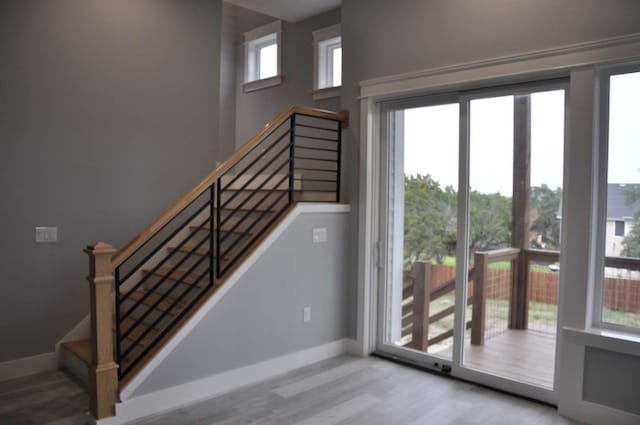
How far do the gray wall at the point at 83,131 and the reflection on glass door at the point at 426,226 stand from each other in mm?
1906

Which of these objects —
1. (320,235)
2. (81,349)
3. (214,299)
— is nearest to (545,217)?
(320,235)

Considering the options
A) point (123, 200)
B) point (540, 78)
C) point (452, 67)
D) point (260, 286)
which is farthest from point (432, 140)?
point (123, 200)

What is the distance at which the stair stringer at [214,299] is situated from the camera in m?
2.91

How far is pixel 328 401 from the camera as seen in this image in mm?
3205

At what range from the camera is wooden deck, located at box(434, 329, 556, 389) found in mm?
3211

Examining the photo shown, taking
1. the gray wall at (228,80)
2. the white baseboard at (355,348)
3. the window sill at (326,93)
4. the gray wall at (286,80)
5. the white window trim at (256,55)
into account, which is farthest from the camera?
the gray wall at (228,80)

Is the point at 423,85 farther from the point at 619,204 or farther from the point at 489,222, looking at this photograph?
the point at 619,204

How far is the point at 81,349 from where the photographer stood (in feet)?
11.6

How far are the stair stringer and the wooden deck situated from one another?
1576 mm

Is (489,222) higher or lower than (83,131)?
lower

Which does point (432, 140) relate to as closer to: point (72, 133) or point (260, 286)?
→ point (260, 286)

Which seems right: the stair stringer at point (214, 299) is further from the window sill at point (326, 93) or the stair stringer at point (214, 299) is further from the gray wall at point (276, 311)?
the window sill at point (326, 93)

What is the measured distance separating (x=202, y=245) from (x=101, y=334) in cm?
149

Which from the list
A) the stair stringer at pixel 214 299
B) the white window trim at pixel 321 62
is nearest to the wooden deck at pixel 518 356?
the stair stringer at pixel 214 299
